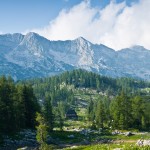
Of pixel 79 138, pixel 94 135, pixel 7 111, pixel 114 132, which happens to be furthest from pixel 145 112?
pixel 7 111

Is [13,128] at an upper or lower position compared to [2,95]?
lower

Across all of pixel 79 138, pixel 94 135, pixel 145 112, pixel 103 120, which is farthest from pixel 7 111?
pixel 145 112

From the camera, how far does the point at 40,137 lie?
65.9 metres

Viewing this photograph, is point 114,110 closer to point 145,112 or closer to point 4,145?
point 145,112

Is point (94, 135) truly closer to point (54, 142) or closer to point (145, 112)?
point (54, 142)

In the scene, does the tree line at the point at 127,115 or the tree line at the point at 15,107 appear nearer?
the tree line at the point at 15,107

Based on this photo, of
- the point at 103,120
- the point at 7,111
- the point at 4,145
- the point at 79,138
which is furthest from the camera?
the point at 103,120

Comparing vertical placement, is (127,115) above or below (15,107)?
below

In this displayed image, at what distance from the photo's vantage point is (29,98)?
113m

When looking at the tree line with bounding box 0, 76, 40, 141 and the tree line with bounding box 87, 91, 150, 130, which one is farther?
the tree line with bounding box 87, 91, 150, 130

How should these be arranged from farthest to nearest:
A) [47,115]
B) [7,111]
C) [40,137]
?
[47,115]
[7,111]
[40,137]

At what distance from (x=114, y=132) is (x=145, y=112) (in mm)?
28399

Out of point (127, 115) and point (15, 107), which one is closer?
point (15, 107)

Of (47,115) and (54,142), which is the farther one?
(47,115)
